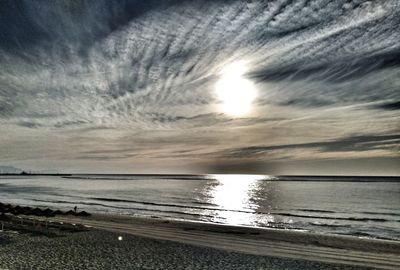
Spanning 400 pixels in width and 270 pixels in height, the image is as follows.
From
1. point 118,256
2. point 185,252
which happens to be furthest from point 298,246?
point 118,256

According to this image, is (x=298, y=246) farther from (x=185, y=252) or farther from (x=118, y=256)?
(x=118, y=256)

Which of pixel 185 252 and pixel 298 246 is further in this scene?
pixel 298 246

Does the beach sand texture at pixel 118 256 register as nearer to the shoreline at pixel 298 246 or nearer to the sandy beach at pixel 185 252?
the sandy beach at pixel 185 252

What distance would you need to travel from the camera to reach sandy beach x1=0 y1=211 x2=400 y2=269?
52.2 feet

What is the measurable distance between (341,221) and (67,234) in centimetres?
3450

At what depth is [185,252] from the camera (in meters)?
18.9

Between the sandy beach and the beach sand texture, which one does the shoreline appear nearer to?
the sandy beach

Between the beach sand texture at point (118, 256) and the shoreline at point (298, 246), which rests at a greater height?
the shoreline at point (298, 246)

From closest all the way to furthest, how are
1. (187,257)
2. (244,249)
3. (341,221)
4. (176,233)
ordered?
1. (187,257)
2. (244,249)
3. (176,233)
4. (341,221)

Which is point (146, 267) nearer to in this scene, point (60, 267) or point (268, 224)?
point (60, 267)

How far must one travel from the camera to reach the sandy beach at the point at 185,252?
15.9 meters

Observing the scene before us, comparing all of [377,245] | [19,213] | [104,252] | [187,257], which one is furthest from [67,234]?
[377,245]

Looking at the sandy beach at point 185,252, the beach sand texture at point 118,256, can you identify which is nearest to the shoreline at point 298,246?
the sandy beach at point 185,252

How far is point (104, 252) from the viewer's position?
60.1 ft
